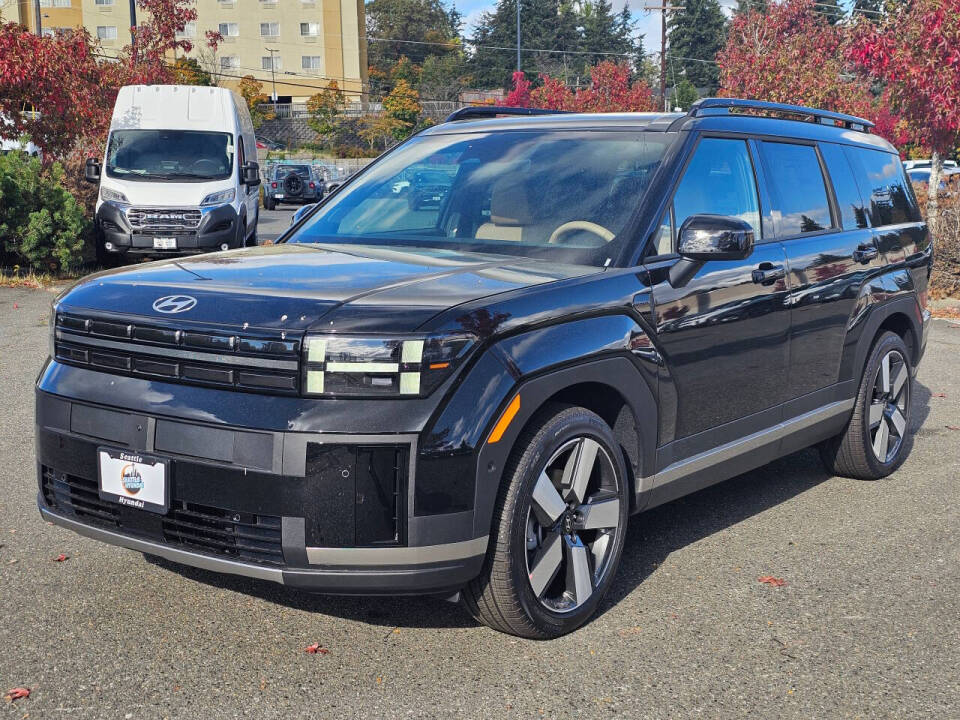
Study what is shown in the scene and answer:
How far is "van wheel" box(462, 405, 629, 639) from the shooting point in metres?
3.80

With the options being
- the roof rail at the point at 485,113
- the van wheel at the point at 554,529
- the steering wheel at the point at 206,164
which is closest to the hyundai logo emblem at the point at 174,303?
the van wheel at the point at 554,529

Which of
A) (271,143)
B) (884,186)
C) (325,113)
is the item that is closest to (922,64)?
(884,186)

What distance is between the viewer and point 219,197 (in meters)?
16.3

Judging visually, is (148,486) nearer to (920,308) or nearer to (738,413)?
(738,413)

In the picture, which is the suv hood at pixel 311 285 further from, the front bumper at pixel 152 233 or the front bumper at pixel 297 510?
the front bumper at pixel 152 233

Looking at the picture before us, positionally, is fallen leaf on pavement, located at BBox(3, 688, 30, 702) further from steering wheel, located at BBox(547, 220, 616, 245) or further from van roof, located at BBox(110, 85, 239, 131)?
van roof, located at BBox(110, 85, 239, 131)

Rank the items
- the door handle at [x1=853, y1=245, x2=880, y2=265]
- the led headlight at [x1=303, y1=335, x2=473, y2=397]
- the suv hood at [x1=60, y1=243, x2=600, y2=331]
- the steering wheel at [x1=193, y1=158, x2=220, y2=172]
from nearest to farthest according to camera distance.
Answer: the led headlight at [x1=303, y1=335, x2=473, y2=397], the suv hood at [x1=60, y1=243, x2=600, y2=331], the door handle at [x1=853, y1=245, x2=880, y2=265], the steering wheel at [x1=193, y1=158, x2=220, y2=172]

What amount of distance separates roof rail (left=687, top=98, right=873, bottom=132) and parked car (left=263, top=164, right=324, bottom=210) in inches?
1357

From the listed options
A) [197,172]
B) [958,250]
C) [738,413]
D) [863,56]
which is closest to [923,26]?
[863,56]

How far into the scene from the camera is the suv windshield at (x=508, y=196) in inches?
184

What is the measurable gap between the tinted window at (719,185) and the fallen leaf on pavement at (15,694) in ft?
9.86

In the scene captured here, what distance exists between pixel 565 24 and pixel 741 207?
108708 millimetres

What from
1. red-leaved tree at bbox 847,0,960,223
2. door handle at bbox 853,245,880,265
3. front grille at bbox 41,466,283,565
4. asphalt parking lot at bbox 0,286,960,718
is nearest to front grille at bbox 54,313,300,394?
front grille at bbox 41,466,283,565

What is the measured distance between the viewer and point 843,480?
6461mm
